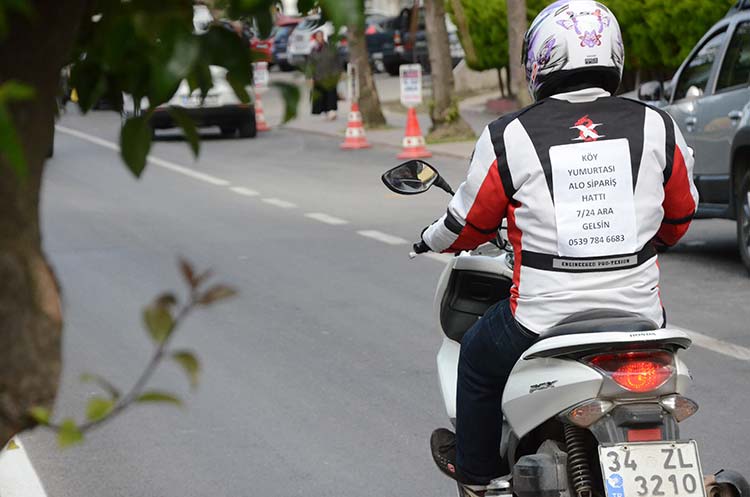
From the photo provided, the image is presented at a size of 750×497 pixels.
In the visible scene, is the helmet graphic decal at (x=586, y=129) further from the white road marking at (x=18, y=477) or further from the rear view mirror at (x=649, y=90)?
the rear view mirror at (x=649, y=90)

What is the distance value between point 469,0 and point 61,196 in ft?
51.5

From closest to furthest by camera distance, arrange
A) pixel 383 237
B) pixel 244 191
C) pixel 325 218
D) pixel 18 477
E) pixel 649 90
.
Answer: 1. pixel 18 477
2. pixel 649 90
3. pixel 383 237
4. pixel 325 218
5. pixel 244 191

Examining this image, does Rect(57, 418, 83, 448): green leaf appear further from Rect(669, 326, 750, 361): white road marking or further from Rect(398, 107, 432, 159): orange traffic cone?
Rect(398, 107, 432, 159): orange traffic cone

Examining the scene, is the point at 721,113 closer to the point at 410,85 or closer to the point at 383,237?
the point at 383,237

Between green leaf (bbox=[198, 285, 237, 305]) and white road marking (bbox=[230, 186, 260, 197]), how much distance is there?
15.7 metres

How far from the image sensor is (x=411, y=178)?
180 inches

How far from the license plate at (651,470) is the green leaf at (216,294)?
1.96 m

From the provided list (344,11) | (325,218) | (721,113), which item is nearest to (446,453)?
(344,11)

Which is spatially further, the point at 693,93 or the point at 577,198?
the point at 693,93

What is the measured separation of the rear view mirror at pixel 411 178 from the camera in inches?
179

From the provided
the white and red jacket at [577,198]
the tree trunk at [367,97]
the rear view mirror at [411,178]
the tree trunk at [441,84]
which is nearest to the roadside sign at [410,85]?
the tree trunk at [441,84]

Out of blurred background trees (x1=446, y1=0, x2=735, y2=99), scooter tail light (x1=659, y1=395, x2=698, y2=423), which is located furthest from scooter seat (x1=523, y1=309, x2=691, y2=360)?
blurred background trees (x1=446, y1=0, x2=735, y2=99)

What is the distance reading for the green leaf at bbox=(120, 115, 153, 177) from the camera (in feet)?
6.77

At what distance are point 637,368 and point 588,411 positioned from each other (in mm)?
168
